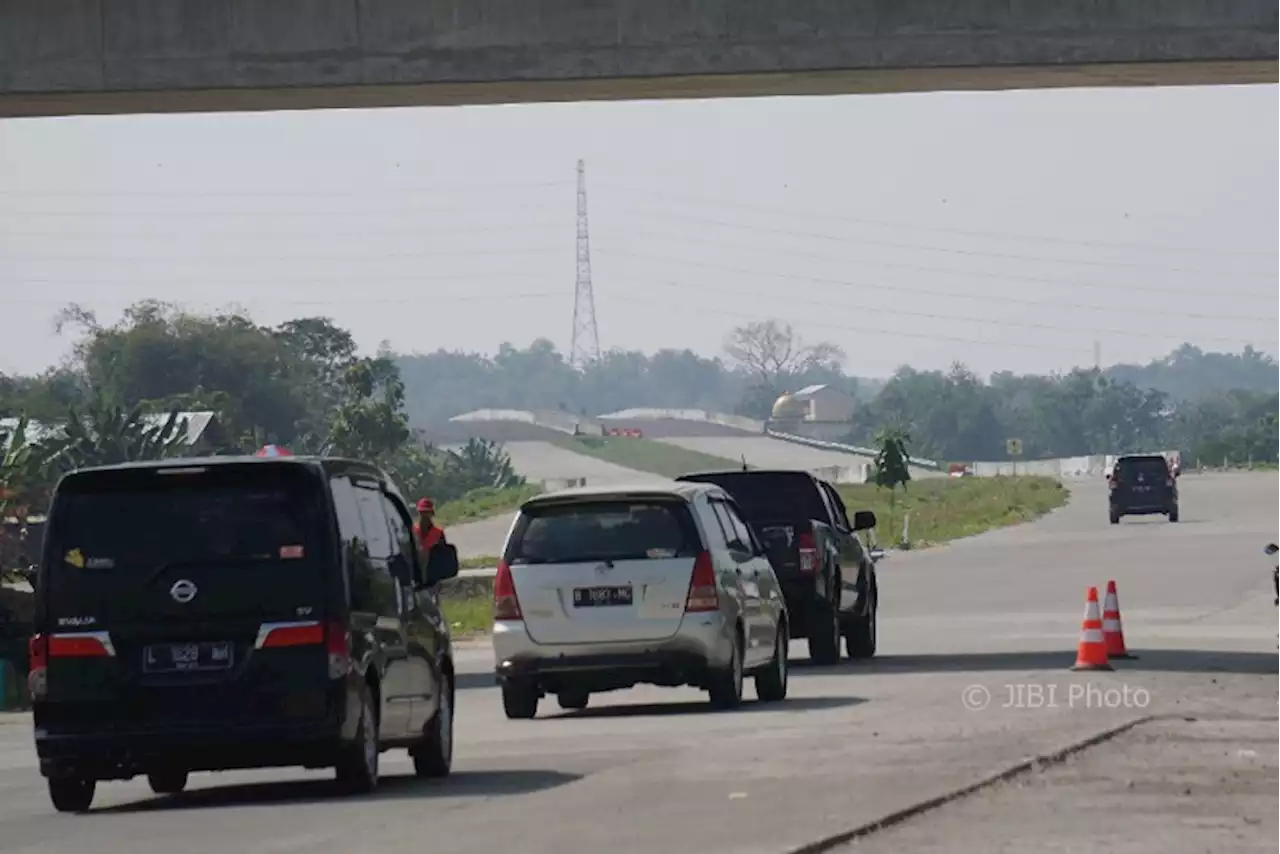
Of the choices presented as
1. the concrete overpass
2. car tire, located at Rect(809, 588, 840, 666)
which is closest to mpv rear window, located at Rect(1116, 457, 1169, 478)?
the concrete overpass

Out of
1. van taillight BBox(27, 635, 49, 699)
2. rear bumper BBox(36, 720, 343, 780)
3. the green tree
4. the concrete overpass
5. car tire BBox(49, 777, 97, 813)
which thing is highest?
the concrete overpass

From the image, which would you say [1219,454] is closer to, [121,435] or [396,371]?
[396,371]

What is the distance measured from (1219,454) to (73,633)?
170 meters

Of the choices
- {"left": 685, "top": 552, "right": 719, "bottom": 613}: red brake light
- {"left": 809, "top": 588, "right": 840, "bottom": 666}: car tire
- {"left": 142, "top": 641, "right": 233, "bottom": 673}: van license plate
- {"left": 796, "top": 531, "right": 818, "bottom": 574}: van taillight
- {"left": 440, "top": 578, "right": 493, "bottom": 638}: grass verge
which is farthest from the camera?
{"left": 440, "top": 578, "right": 493, "bottom": 638}: grass verge

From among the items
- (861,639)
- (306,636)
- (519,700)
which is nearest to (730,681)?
(519,700)

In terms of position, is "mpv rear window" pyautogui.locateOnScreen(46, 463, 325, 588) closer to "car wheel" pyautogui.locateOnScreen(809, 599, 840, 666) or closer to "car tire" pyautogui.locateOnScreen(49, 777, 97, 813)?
"car tire" pyautogui.locateOnScreen(49, 777, 97, 813)

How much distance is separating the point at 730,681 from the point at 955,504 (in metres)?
82.9

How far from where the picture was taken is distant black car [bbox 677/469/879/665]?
1053 inches

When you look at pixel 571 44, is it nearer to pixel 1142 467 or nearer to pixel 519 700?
pixel 519 700

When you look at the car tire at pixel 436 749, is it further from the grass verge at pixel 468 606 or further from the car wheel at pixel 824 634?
the grass verge at pixel 468 606

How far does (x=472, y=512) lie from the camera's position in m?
110

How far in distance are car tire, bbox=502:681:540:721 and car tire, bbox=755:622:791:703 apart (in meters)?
1.80

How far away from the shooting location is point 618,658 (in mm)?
21031
